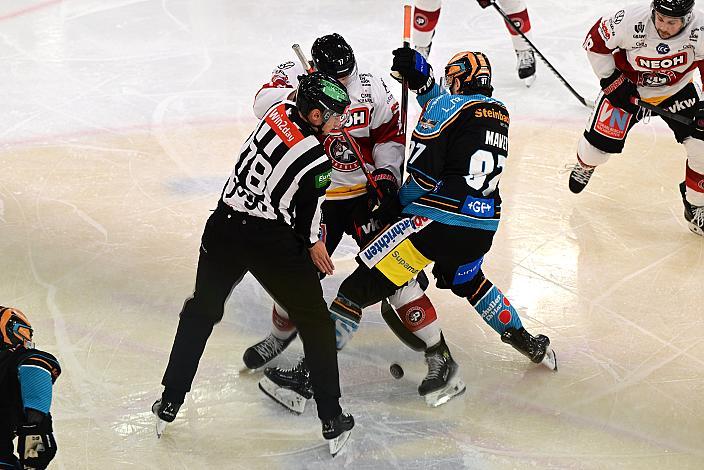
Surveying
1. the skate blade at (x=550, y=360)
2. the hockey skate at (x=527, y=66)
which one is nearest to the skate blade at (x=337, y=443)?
the skate blade at (x=550, y=360)

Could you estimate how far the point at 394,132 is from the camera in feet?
9.96

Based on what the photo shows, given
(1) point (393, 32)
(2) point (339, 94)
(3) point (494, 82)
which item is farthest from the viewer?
(1) point (393, 32)

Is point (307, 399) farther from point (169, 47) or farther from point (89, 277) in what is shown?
point (169, 47)

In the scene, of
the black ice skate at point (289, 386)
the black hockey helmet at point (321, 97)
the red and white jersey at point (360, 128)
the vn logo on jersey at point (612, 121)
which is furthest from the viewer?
the vn logo on jersey at point (612, 121)

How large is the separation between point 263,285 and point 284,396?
459 mm

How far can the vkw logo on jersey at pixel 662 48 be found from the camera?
11.6ft

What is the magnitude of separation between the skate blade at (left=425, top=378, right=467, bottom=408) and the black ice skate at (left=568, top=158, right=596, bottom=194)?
1.43 metres

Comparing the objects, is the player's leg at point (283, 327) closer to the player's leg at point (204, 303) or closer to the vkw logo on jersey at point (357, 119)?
the vkw logo on jersey at point (357, 119)

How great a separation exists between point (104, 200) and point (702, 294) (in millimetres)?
2555

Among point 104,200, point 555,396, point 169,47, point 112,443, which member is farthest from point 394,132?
Answer: point 169,47

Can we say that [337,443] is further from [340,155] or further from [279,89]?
[279,89]

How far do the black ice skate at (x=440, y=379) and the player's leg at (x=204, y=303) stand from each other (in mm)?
731

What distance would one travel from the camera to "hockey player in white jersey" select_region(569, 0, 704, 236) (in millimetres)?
3496

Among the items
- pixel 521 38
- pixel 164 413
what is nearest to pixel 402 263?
pixel 164 413
